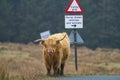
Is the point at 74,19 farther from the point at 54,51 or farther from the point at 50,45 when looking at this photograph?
the point at 50,45

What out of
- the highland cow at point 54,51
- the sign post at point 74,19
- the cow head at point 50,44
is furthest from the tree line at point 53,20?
the cow head at point 50,44

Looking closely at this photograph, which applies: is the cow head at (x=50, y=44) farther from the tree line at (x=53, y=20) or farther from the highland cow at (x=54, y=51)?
the tree line at (x=53, y=20)

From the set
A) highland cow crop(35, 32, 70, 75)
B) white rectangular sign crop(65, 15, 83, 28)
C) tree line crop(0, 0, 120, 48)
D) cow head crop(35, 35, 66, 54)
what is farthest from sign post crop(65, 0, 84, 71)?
tree line crop(0, 0, 120, 48)

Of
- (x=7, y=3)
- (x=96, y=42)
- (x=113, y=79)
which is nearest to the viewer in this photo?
(x=113, y=79)

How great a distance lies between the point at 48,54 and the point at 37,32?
161 ft

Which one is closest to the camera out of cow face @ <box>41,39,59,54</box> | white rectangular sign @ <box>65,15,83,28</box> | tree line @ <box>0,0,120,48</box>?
cow face @ <box>41,39,59,54</box>

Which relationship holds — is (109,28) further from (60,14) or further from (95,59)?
(95,59)

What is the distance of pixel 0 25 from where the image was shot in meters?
66.5

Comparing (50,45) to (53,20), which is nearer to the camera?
(50,45)

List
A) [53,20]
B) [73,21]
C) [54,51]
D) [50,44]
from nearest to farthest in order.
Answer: [50,44]
[54,51]
[73,21]
[53,20]

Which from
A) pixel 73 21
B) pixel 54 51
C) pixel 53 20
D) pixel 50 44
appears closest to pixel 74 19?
pixel 73 21

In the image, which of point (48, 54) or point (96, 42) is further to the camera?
point (96, 42)

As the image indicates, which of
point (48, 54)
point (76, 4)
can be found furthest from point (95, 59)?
point (48, 54)

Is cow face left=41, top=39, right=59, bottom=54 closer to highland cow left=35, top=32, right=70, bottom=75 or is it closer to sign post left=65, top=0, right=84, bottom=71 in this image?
highland cow left=35, top=32, right=70, bottom=75
